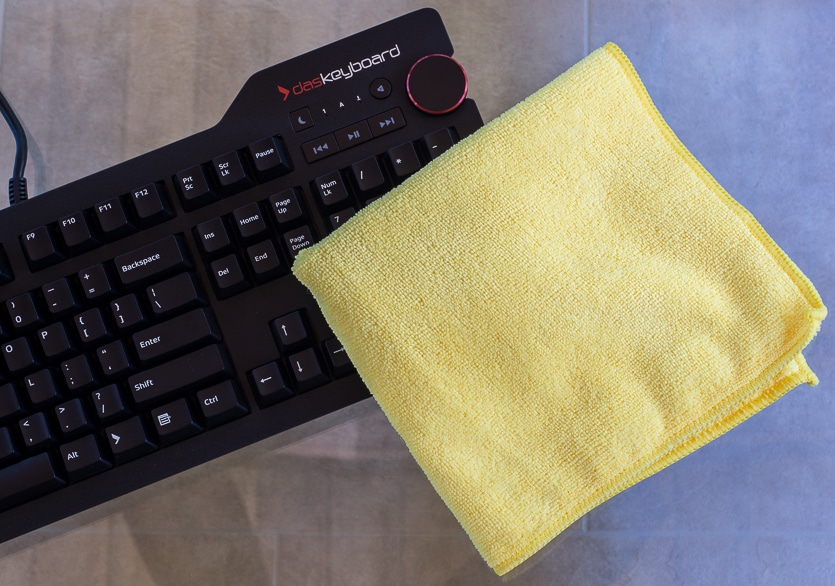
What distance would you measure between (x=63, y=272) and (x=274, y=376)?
0.13 meters

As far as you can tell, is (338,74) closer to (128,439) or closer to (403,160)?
(403,160)

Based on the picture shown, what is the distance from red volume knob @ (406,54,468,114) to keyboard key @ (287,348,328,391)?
0.47 ft

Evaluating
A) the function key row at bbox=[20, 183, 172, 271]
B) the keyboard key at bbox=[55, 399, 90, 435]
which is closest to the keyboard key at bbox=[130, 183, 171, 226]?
the function key row at bbox=[20, 183, 172, 271]

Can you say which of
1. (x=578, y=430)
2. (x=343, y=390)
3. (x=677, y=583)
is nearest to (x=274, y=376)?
(x=343, y=390)

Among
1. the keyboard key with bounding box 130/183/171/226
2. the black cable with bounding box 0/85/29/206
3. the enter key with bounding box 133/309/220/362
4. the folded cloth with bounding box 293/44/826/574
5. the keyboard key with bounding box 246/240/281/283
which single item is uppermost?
the black cable with bounding box 0/85/29/206

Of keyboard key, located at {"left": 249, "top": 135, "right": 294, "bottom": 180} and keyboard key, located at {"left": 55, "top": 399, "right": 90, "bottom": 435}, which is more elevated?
keyboard key, located at {"left": 249, "top": 135, "right": 294, "bottom": 180}

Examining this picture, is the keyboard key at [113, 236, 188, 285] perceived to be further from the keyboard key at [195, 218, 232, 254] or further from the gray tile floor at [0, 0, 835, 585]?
the gray tile floor at [0, 0, 835, 585]

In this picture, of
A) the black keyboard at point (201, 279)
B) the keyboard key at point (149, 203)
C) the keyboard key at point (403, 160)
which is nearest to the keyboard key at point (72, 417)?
the black keyboard at point (201, 279)

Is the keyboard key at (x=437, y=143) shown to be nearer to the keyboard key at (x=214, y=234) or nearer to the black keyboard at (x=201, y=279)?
the black keyboard at (x=201, y=279)

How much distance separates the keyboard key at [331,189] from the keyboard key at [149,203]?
8 cm

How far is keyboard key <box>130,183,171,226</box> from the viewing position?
40 centimetres

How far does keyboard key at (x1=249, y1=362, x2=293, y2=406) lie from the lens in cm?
38

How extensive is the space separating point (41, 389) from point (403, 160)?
225mm

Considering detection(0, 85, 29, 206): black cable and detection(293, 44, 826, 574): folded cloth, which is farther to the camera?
detection(0, 85, 29, 206): black cable
